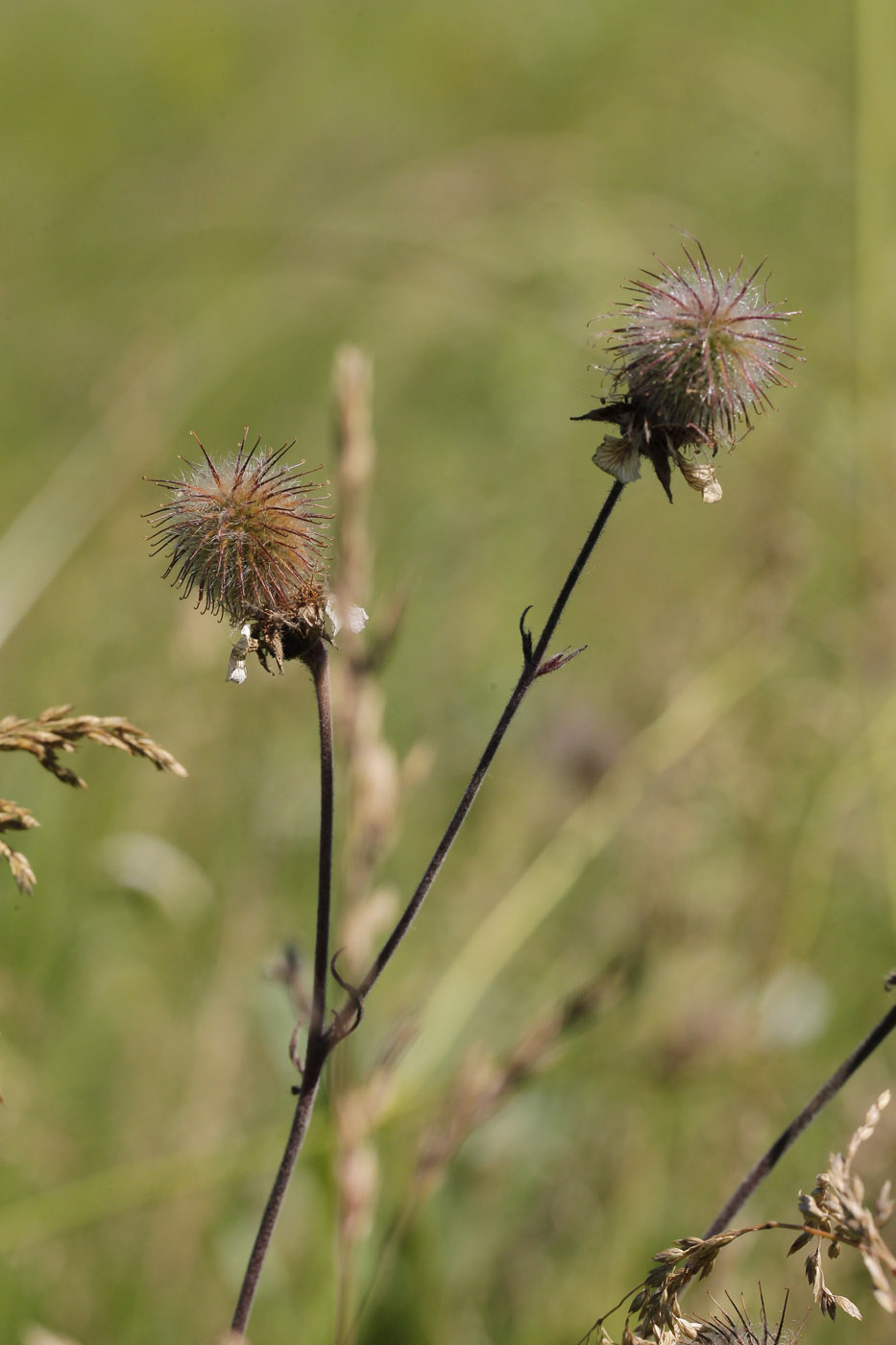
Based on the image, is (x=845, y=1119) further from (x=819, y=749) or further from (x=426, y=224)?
(x=426, y=224)

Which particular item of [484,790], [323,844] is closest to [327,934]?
[323,844]

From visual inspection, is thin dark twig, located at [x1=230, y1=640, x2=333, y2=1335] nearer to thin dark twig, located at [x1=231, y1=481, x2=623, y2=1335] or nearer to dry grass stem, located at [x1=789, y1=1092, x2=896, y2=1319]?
thin dark twig, located at [x1=231, y1=481, x2=623, y2=1335]

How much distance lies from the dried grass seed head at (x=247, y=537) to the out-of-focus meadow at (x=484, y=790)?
1.28 feet

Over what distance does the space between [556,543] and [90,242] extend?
4.39 meters

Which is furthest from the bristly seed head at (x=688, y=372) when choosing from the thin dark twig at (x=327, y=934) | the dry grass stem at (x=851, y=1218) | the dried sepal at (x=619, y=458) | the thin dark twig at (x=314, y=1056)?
the dry grass stem at (x=851, y=1218)

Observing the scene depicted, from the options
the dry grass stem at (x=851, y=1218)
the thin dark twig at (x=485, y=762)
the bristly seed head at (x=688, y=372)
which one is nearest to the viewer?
the dry grass stem at (x=851, y=1218)

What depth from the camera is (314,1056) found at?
1.57 metres

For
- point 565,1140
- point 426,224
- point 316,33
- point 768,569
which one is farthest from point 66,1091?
point 316,33

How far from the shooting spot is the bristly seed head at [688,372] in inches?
61.5

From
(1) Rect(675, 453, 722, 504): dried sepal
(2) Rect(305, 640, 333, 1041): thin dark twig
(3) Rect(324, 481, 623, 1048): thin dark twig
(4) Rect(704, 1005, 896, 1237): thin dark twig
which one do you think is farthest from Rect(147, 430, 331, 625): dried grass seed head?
(4) Rect(704, 1005, 896, 1237): thin dark twig

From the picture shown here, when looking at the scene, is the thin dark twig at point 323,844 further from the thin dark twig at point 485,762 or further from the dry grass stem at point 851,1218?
the dry grass stem at point 851,1218

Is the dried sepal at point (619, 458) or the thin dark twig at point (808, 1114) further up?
the dried sepal at point (619, 458)

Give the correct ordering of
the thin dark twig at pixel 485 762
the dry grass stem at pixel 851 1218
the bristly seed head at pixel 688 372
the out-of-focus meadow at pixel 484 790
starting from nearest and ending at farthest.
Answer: the dry grass stem at pixel 851 1218
the thin dark twig at pixel 485 762
the bristly seed head at pixel 688 372
the out-of-focus meadow at pixel 484 790

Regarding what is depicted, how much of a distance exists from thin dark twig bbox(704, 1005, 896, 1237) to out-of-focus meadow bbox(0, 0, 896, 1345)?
655mm
